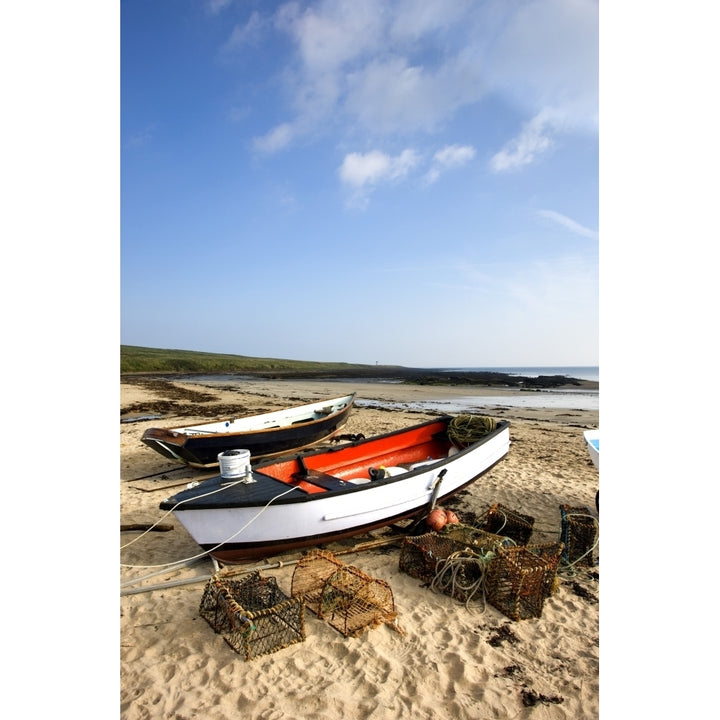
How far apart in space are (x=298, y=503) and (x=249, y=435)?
440 centimetres

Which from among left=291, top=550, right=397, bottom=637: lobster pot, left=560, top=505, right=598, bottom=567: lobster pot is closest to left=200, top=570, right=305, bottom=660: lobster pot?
left=291, top=550, right=397, bottom=637: lobster pot

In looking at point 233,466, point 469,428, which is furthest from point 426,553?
point 469,428

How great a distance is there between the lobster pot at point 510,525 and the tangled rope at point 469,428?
2236 mm

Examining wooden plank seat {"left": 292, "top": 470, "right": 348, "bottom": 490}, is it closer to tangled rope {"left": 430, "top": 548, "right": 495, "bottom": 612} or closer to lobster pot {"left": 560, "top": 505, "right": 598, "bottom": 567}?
tangled rope {"left": 430, "top": 548, "right": 495, "bottom": 612}

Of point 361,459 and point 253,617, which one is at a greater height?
point 361,459

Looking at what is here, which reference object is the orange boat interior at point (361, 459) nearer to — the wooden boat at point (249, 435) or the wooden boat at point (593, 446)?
the wooden boat at point (249, 435)

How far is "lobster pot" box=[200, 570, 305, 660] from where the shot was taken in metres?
3.42

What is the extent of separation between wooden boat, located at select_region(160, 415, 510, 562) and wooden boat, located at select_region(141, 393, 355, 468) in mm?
2601

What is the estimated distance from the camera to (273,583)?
13.0 ft

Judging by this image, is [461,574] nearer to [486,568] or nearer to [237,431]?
[486,568]

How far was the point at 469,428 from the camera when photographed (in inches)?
313
